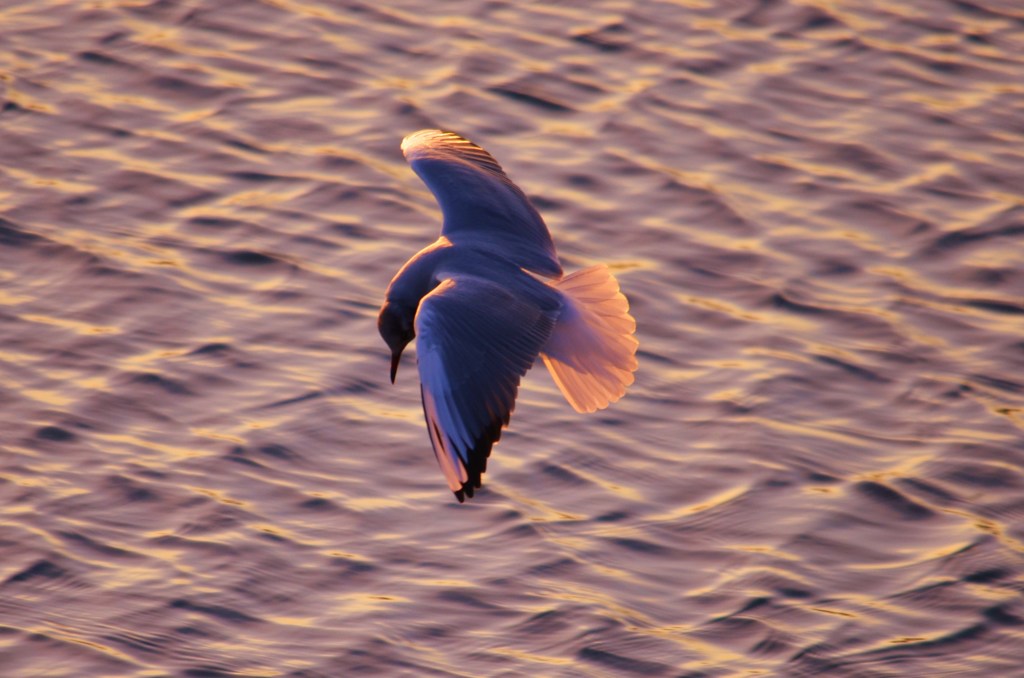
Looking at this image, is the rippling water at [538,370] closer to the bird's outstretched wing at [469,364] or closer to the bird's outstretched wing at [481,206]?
the bird's outstretched wing at [481,206]

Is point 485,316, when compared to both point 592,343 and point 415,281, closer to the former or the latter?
point 415,281

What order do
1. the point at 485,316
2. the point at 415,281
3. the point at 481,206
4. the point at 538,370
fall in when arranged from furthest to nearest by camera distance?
the point at 538,370, the point at 481,206, the point at 415,281, the point at 485,316

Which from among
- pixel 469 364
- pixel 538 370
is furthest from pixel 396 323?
pixel 538 370

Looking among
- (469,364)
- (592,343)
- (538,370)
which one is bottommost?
(538,370)

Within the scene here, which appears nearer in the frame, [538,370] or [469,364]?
[469,364]

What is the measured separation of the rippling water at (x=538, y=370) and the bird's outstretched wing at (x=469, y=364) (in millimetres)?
1286

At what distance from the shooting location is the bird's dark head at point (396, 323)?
5422 mm

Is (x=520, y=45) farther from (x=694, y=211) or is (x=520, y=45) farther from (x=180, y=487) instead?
(x=180, y=487)

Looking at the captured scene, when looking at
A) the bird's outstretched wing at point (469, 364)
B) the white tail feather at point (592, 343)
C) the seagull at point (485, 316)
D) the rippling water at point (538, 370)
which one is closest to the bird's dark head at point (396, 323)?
the seagull at point (485, 316)

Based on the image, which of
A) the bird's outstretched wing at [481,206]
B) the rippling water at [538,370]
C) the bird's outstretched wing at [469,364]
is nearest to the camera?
the bird's outstretched wing at [469,364]

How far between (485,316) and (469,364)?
0.22m

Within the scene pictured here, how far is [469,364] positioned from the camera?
4844mm

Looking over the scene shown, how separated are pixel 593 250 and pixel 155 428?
2200 mm

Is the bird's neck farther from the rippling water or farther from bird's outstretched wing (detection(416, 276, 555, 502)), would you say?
the rippling water
